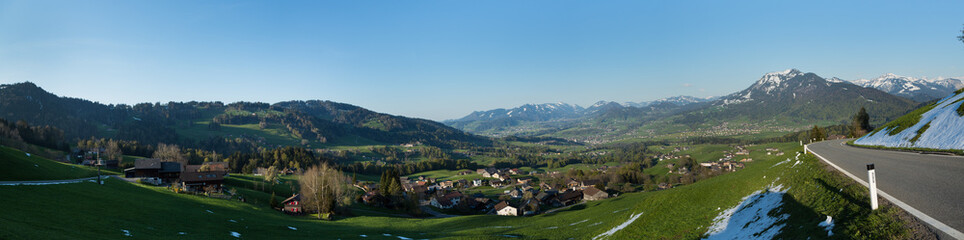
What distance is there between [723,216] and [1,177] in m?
63.7

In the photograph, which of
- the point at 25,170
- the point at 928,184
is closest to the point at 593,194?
the point at 928,184

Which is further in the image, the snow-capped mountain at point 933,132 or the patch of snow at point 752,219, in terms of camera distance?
the snow-capped mountain at point 933,132

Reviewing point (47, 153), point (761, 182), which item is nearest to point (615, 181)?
point (761, 182)

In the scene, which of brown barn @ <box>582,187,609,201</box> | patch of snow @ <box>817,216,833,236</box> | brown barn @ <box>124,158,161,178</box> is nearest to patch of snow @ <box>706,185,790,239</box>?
patch of snow @ <box>817,216,833,236</box>

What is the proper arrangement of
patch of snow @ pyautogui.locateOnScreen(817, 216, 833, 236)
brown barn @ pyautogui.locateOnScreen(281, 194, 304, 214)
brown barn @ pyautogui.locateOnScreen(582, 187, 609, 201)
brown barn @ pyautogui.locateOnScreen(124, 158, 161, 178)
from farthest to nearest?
brown barn @ pyautogui.locateOnScreen(582, 187, 609, 201)
brown barn @ pyautogui.locateOnScreen(124, 158, 161, 178)
brown barn @ pyautogui.locateOnScreen(281, 194, 304, 214)
patch of snow @ pyautogui.locateOnScreen(817, 216, 833, 236)

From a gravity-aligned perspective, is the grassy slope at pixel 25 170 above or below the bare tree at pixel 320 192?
above

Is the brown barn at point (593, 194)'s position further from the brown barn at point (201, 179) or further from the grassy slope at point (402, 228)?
the brown barn at point (201, 179)

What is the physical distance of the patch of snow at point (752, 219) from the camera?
49.0 ft

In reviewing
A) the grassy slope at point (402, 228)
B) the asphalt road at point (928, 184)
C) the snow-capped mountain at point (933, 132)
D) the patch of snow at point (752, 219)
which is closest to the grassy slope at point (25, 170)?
the grassy slope at point (402, 228)

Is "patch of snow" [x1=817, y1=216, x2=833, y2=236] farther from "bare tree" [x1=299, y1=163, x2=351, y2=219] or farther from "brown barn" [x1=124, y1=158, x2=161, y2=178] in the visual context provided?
"brown barn" [x1=124, y1=158, x2=161, y2=178]

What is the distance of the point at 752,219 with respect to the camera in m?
17.3

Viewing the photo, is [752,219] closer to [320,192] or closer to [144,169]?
[320,192]

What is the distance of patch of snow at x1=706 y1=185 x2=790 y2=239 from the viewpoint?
49.0 feet

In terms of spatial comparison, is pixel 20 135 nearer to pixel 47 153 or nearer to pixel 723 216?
pixel 47 153
